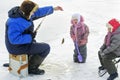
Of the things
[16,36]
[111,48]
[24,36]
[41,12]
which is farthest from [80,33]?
[16,36]

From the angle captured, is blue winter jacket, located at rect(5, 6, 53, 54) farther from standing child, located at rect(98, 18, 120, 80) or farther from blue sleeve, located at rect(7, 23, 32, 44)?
standing child, located at rect(98, 18, 120, 80)

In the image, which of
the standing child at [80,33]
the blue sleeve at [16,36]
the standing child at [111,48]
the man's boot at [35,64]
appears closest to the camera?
the standing child at [111,48]

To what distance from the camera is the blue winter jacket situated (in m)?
5.65

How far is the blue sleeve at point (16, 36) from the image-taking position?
5.64 m

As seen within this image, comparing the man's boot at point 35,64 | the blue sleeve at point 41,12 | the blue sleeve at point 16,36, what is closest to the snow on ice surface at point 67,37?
the man's boot at point 35,64

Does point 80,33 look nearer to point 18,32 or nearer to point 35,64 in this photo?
point 35,64

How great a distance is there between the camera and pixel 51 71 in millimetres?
6156

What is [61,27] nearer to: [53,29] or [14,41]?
[53,29]

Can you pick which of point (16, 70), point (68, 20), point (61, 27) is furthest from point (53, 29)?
point (16, 70)

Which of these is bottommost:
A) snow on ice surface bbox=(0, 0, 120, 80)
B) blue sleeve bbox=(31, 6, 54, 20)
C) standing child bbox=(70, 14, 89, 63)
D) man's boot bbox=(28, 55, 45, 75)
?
snow on ice surface bbox=(0, 0, 120, 80)

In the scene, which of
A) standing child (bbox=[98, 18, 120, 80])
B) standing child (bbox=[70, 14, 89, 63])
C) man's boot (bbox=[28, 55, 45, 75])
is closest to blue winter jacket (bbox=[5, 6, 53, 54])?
man's boot (bbox=[28, 55, 45, 75])

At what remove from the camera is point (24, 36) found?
5.70m

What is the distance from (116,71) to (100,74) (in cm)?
36

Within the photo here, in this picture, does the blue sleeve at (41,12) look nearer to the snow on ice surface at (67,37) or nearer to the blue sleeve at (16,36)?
the blue sleeve at (16,36)
